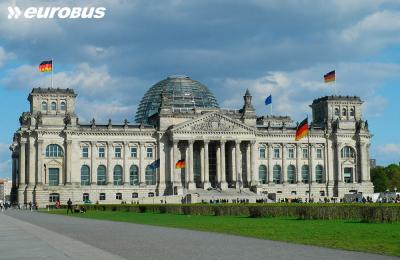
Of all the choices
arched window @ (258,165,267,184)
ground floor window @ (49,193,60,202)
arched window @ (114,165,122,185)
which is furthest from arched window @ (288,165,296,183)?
ground floor window @ (49,193,60,202)

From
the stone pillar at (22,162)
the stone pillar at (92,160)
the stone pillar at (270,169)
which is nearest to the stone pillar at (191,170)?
the stone pillar at (270,169)

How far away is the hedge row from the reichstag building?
184 feet

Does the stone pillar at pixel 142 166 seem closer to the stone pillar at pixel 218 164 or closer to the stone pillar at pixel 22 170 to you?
the stone pillar at pixel 218 164

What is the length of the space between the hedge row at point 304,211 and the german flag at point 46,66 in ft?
187

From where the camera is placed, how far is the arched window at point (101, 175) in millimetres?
141500

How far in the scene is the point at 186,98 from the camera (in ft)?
519

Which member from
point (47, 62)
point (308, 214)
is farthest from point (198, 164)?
point (308, 214)

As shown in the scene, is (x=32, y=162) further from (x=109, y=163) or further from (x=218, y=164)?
(x=218, y=164)

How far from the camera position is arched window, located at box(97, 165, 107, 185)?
464 ft

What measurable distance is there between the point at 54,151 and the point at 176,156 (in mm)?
24864

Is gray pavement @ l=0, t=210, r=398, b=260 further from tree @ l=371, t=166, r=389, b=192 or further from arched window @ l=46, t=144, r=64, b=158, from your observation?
tree @ l=371, t=166, r=389, b=192

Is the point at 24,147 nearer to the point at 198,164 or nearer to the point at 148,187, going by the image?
the point at 148,187

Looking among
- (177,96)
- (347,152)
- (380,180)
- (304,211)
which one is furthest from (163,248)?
(380,180)

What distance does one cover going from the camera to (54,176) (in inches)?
5468
